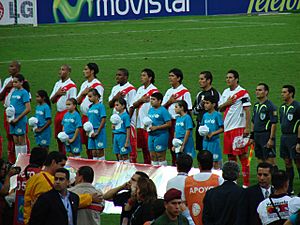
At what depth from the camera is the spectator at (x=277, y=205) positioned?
10922 millimetres

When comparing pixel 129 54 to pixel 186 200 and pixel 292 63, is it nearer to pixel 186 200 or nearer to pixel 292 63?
pixel 292 63

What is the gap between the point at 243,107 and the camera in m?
17.7

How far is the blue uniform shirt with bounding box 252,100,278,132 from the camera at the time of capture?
16.9 metres

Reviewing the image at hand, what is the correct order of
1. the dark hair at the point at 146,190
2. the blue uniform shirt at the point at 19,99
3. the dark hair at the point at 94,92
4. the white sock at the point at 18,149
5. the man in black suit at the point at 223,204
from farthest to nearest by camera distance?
the white sock at the point at 18,149 < the blue uniform shirt at the point at 19,99 < the dark hair at the point at 94,92 < the man in black suit at the point at 223,204 < the dark hair at the point at 146,190

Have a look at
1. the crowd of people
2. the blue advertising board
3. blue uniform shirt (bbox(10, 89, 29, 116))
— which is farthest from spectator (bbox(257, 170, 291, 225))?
the blue advertising board

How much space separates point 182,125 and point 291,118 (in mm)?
1784

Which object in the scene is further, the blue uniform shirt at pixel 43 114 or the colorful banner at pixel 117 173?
the blue uniform shirt at pixel 43 114

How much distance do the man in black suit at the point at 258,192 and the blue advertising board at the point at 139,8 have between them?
2916 centimetres

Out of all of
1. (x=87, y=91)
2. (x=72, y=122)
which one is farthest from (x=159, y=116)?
(x=87, y=91)

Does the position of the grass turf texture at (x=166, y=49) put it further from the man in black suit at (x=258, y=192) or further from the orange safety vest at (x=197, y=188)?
the man in black suit at (x=258, y=192)

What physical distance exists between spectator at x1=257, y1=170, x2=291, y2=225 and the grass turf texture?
13.4 metres

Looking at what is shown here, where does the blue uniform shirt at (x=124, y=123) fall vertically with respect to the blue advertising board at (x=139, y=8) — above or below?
below

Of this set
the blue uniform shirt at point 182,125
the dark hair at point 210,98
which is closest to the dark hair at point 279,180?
the dark hair at point 210,98

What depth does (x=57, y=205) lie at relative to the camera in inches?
443
